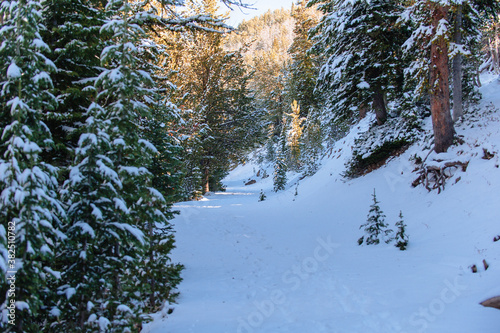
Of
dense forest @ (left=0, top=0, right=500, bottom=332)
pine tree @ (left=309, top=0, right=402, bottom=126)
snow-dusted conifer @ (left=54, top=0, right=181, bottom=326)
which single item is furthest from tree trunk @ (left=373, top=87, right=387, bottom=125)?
snow-dusted conifer @ (left=54, top=0, right=181, bottom=326)

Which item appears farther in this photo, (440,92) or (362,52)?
(362,52)

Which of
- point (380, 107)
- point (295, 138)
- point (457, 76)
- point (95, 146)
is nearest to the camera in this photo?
point (95, 146)

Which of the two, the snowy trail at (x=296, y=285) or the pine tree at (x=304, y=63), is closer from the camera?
the snowy trail at (x=296, y=285)

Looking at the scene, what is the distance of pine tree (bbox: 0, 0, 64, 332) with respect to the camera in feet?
10.2

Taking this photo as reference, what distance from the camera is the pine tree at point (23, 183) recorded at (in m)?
3.12

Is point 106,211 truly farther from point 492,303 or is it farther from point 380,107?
point 380,107

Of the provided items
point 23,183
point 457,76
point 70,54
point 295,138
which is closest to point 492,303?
point 23,183

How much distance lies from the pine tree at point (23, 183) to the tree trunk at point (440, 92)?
12116 millimetres

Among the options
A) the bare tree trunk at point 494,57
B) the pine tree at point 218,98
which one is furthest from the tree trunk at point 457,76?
the bare tree trunk at point 494,57

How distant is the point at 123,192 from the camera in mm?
4359

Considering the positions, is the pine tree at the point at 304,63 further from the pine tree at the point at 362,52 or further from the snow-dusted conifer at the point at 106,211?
the snow-dusted conifer at the point at 106,211

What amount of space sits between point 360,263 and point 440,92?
7324mm

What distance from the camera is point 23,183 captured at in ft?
10.4

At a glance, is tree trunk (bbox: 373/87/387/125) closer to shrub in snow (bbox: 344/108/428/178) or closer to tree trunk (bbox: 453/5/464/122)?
shrub in snow (bbox: 344/108/428/178)
